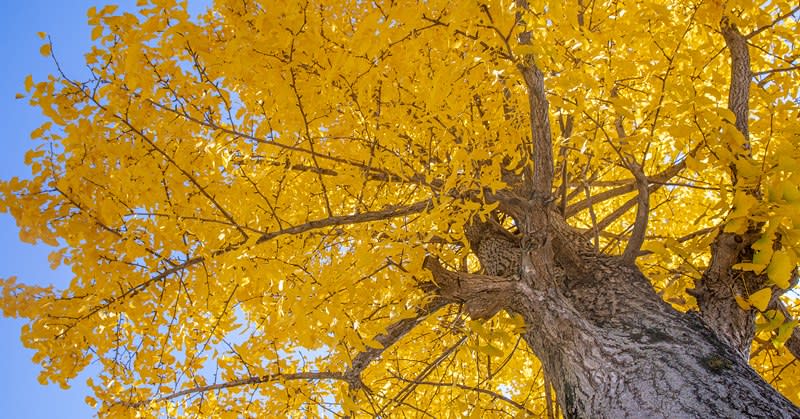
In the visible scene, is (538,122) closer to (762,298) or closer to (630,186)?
(762,298)

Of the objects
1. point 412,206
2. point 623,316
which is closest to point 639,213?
point 623,316

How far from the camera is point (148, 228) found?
7.00 feet

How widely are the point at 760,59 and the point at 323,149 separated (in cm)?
275

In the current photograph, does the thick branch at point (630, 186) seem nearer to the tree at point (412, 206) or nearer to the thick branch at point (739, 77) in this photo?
the tree at point (412, 206)

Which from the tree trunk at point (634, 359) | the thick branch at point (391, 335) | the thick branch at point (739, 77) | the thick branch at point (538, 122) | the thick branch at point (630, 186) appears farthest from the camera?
the thick branch at point (630, 186)

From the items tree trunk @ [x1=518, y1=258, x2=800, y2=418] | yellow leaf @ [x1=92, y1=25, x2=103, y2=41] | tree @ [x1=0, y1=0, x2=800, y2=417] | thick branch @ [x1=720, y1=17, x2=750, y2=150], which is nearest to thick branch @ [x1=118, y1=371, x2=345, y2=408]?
tree @ [x1=0, y1=0, x2=800, y2=417]

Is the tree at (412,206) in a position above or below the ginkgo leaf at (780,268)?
above

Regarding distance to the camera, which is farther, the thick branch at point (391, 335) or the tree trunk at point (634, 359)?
the thick branch at point (391, 335)

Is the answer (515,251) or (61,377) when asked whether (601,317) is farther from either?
(61,377)

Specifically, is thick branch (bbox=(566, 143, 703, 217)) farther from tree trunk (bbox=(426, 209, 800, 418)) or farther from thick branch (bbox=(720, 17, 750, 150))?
thick branch (bbox=(720, 17, 750, 150))

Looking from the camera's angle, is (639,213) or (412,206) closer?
→ (639,213)

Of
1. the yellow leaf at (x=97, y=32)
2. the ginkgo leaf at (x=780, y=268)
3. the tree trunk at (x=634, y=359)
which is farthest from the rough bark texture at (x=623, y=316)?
the yellow leaf at (x=97, y=32)

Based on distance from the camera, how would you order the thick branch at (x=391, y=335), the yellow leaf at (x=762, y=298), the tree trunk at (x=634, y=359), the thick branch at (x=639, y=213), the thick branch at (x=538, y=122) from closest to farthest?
the tree trunk at (x=634, y=359)
the yellow leaf at (x=762, y=298)
the thick branch at (x=538, y=122)
the thick branch at (x=639, y=213)
the thick branch at (x=391, y=335)

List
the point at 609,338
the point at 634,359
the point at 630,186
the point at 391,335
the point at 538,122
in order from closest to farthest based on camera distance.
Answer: the point at 634,359 < the point at 609,338 < the point at 538,122 < the point at 391,335 < the point at 630,186
